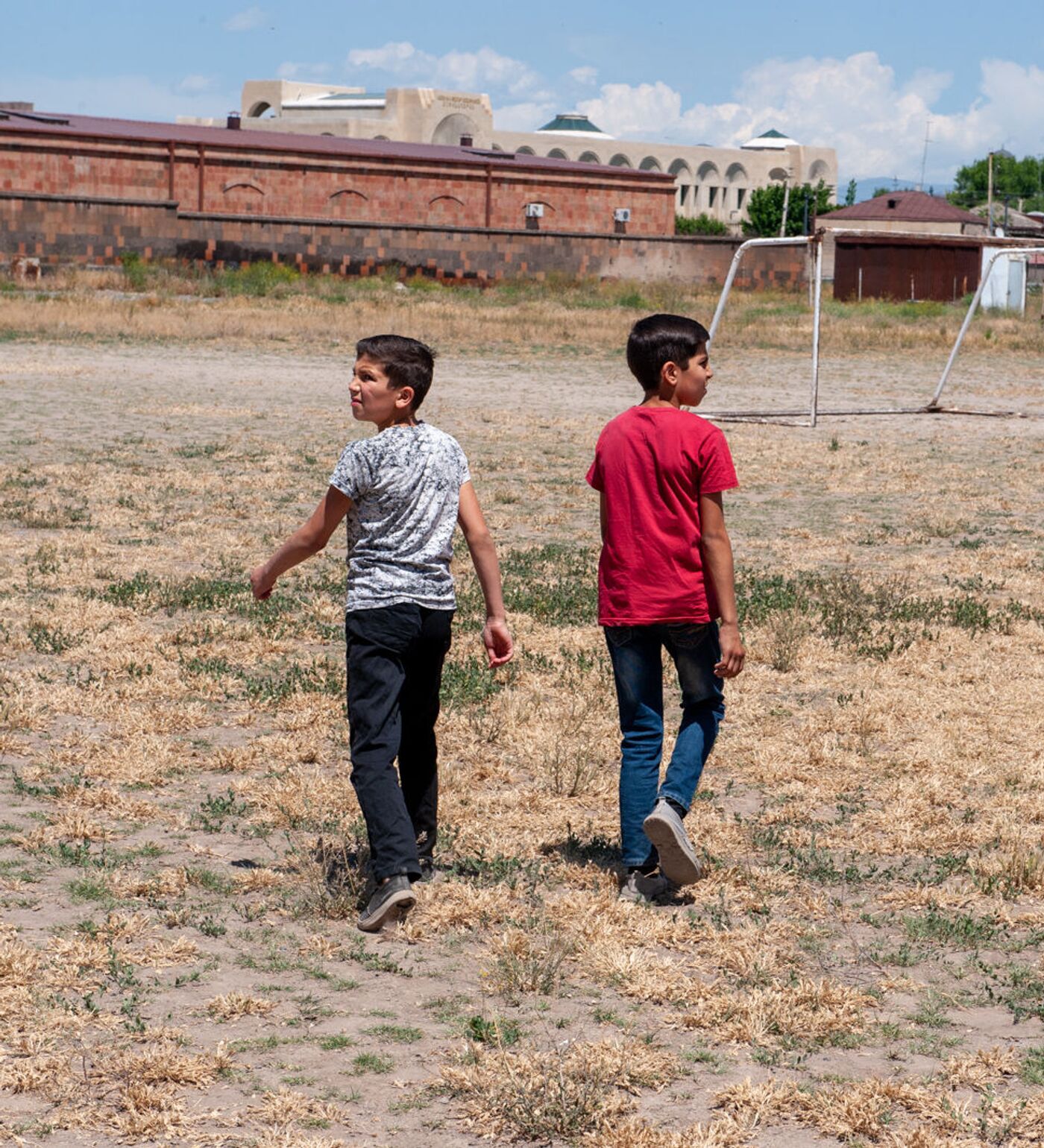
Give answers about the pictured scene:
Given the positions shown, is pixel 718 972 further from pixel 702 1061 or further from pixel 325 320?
pixel 325 320

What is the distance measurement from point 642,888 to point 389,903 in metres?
0.81

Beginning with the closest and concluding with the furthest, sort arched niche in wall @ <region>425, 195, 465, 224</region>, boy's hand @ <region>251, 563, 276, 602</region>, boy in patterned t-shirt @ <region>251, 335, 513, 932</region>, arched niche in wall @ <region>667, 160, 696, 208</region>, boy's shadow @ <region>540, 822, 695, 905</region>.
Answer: boy in patterned t-shirt @ <region>251, 335, 513, 932</region>
boy's hand @ <region>251, 563, 276, 602</region>
boy's shadow @ <region>540, 822, 695, 905</region>
arched niche in wall @ <region>425, 195, 465, 224</region>
arched niche in wall @ <region>667, 160, 696, 208</region>

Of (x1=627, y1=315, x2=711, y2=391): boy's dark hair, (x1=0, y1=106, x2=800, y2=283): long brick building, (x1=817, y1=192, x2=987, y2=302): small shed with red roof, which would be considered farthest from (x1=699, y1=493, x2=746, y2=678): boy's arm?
(x1=817, y1=192, x2=987, y2=302): small shed with red roof

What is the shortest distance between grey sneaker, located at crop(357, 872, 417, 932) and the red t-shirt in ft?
3.12

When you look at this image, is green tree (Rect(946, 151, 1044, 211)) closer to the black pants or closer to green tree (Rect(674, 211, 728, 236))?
green tree (Rect(674, 211, 728, 236))

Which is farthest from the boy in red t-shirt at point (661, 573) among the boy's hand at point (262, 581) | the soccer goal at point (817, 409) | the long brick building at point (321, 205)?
the long brick building at point (321, 205)

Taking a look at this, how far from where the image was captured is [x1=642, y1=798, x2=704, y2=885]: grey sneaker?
454 cm

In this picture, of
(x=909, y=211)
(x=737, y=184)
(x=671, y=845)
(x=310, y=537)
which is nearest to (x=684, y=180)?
(x=737, y=184)

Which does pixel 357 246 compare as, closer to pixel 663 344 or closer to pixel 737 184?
pixel 663 344

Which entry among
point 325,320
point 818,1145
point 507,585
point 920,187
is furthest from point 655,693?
point 920,187

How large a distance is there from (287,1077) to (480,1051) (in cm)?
44

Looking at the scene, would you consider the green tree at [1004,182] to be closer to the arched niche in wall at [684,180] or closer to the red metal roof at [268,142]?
the arched niche in wall at [684,180]

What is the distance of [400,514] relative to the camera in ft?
15.1

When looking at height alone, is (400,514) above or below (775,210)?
below
